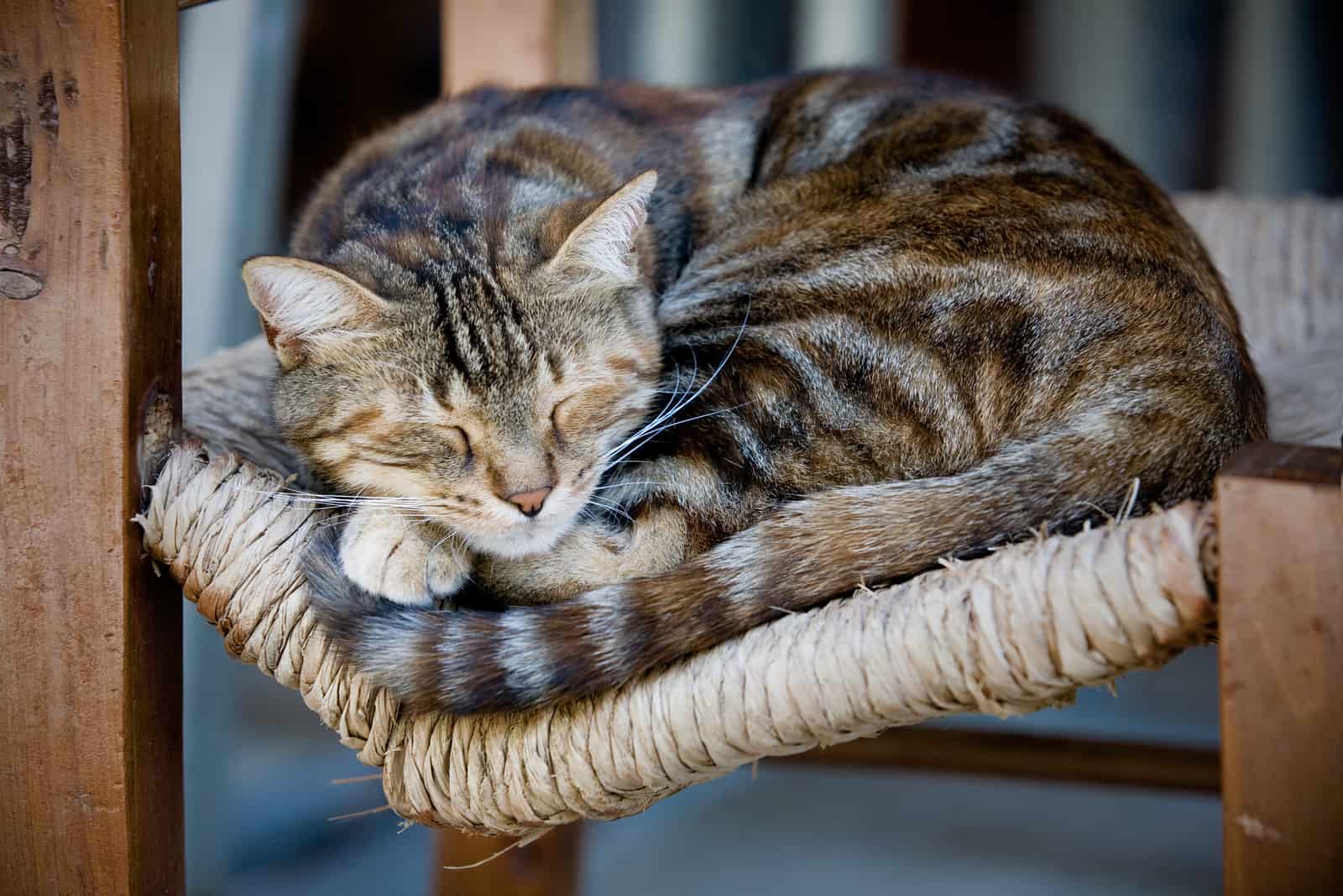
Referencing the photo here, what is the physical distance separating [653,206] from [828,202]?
235 mm

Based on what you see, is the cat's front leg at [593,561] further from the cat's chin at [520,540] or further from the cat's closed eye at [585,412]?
the cat's closed eye at [585,412]

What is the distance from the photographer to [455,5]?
1.93 metres

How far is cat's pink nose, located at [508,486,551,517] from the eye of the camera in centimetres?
113

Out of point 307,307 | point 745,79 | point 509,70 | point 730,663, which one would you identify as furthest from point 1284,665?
point 745,79

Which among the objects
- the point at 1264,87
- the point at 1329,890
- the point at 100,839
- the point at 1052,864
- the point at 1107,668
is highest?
the point at 1264,87

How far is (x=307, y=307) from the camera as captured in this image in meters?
1.14

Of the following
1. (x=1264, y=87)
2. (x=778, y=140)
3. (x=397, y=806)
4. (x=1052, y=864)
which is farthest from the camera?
(x=1264, y=87)

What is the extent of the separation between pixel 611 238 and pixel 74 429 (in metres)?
0.55

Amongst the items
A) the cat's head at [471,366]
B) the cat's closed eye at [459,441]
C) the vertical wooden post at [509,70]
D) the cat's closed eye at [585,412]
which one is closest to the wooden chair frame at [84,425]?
the cat's head at [471,366]

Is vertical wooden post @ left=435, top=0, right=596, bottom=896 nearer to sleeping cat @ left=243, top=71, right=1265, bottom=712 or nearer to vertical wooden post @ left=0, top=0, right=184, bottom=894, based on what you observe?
sleeping cat @ left=243, top=71, right=1265, bottom=712

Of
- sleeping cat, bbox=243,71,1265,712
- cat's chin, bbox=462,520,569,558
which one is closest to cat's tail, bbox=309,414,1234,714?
sleeping cat, bbox=243,71,1265,712

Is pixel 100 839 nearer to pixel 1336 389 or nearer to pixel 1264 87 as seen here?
pixel 1336 389

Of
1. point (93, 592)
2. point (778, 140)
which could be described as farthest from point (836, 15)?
point (93, 592)

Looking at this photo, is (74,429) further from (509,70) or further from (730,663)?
(509,70)
